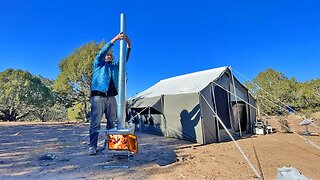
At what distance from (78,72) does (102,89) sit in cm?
948

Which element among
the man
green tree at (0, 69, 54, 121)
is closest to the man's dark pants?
the man

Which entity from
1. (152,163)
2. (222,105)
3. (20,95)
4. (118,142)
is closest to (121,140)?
(118,142)

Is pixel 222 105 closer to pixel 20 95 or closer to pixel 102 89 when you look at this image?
pixel 102 89

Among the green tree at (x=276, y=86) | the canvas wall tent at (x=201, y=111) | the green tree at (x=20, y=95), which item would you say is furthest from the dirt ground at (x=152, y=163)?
the green tree at (x=276, y=86)

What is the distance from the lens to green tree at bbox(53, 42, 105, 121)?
12.4 m

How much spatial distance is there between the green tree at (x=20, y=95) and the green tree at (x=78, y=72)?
2.16 m

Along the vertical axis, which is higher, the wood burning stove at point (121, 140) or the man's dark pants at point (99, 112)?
the man's dark pants at point (99, 112)

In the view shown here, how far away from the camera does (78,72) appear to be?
1246 cm

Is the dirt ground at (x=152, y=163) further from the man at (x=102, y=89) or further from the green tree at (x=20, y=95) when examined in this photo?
the green tree at (x=20, y=95)

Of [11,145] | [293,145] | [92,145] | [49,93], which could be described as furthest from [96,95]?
[49,93]

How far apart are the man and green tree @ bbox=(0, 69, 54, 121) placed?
12421 mm

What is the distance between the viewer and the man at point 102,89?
12.4ft

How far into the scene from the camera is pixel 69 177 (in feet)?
9.07

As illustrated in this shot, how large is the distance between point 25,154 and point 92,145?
1255 mm
